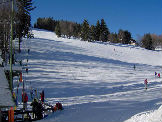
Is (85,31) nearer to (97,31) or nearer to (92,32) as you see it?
(92,32)

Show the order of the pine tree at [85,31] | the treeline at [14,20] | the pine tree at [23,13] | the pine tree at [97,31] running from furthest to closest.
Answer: the pine tree at [97,31]
the pine tree at [85,31]
the pine tree at [23,13]
the treeline at [14,20]

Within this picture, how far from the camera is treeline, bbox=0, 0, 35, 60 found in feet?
75.3

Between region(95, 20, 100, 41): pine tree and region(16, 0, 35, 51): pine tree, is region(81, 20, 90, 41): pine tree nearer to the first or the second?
region(95, 20, 100, 41): pine tree

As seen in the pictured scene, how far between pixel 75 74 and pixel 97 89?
7204mm

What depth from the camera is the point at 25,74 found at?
76.8 feet

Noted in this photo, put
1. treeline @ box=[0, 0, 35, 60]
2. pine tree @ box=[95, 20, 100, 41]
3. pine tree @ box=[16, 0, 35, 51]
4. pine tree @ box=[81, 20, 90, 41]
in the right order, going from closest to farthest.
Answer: treeline @ box=[0, 0, 35, 60], pine tree @ box=[16, 0, 35, 51], pine tree @ box=[81, 20, 90, 41], pine tree @ box=[95, 20, 100, 41]

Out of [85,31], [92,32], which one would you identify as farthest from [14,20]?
[92,32]

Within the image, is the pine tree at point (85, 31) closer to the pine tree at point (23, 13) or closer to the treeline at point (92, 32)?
the treeline at point (92, 32)

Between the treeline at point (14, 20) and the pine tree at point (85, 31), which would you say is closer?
the treeline at point (14, 20)

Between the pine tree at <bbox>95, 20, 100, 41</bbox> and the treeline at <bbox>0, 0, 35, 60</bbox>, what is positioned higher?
the pine tree at <bbox>95, 20, 100, 41</bbox>

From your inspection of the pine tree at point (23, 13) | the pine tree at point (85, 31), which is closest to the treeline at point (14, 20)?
the pine tree at point (23, 13)

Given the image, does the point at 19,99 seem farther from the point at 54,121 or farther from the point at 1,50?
the point at 1,50

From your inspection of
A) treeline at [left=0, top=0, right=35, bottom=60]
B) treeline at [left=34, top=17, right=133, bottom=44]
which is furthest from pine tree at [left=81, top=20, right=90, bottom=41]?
treeline at [left=0, top=0, right=35, bottom=60]

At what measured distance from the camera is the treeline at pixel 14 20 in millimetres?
22953
